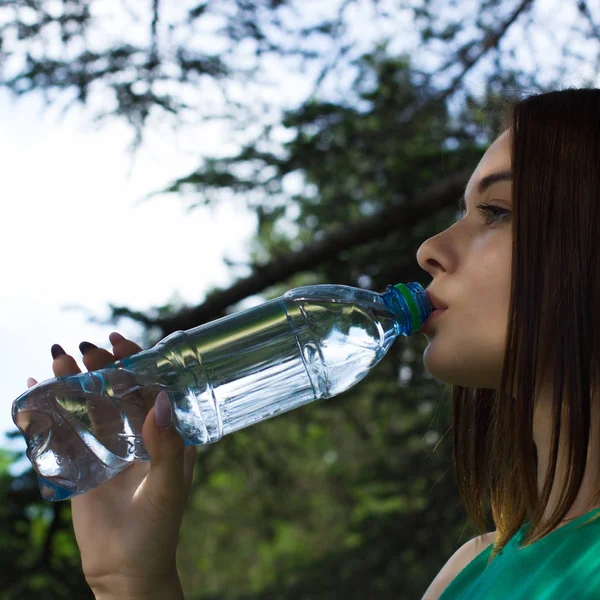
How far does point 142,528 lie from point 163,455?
5.6 inches

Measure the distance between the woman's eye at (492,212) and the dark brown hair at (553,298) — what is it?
0.19 ft

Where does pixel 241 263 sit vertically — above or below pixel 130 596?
above

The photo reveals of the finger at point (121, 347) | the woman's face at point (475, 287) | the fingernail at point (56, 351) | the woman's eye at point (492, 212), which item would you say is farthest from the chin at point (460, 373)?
the fingernail at point (56, 351)

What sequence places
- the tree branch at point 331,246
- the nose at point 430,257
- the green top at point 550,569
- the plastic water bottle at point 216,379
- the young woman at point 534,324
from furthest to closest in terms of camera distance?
the tree branch at point 331,246
the plastic water bottle at point 216,379
the nose at point 430,257
the young woman at point 534,324
the green top at point 550,569

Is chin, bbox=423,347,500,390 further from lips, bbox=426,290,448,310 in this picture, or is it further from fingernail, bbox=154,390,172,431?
fingernail, bbox=154,390,172,431

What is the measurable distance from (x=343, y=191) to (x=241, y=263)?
2.26 feet

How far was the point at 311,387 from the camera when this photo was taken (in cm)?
188

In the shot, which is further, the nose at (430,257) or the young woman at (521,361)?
the nose at (430,257)

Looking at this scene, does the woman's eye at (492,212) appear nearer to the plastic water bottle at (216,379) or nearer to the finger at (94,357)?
the plastic water bottle at (216,379)

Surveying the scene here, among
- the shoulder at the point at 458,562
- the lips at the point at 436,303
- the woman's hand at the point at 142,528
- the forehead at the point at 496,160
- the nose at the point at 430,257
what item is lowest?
the shoulder at the point at 458,562

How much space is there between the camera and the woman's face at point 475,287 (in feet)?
4.56

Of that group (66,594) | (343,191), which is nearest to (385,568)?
(66,594)

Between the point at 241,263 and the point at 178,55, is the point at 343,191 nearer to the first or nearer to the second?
the point at 241,263

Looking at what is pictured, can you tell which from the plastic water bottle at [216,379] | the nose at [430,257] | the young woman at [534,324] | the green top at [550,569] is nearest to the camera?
the green top at [550,569]
